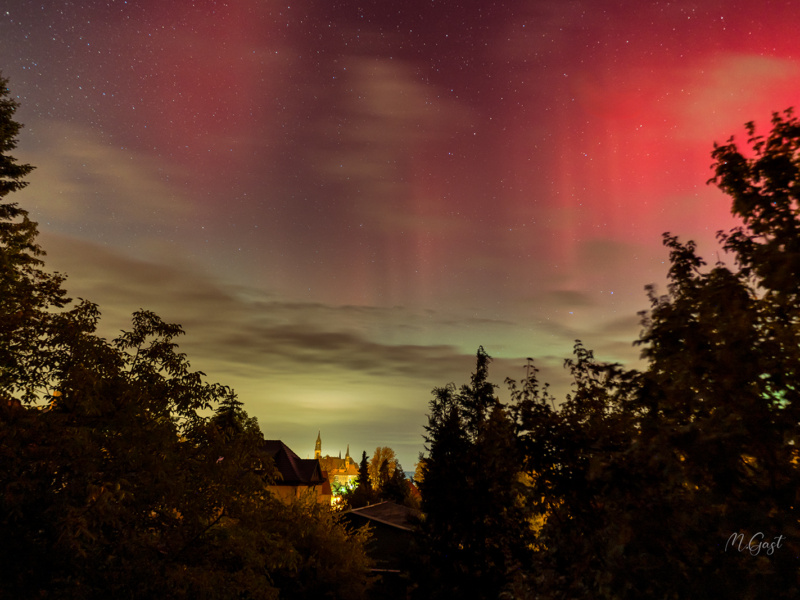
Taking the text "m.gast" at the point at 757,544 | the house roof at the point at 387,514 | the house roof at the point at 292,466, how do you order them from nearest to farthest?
the text "m.gast" at the point at 757,544 → the house roof at the point at 387,514 → the house roof at the point at 292,466

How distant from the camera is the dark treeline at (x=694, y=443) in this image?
802 cm

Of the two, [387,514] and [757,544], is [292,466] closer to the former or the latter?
[387,514]

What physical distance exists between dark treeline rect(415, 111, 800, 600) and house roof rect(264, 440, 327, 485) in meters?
62.6

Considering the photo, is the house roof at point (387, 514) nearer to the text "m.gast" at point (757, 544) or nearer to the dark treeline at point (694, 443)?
the dark treeline at point (694, 443)

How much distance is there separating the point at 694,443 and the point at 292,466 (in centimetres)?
6900

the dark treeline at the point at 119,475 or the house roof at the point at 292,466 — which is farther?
the house roof at the point at 292,466

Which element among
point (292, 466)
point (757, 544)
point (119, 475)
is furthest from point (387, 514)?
point (757, 544)

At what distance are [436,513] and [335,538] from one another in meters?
11.7

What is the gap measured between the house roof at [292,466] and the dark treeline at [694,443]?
62.6 metres

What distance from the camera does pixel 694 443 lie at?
26.5 ft

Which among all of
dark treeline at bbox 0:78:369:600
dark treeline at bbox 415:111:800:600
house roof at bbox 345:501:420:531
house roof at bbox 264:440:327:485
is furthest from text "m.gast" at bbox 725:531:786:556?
house roof at bbox 264:440:327:485

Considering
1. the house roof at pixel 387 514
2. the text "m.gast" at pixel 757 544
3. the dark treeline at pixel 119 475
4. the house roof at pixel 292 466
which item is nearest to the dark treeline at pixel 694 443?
the text "m.gast" at pixel 757 544

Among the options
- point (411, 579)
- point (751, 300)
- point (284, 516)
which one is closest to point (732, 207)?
point (751, 300)

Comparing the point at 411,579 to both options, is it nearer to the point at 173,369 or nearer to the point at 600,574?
the point at 173,369
